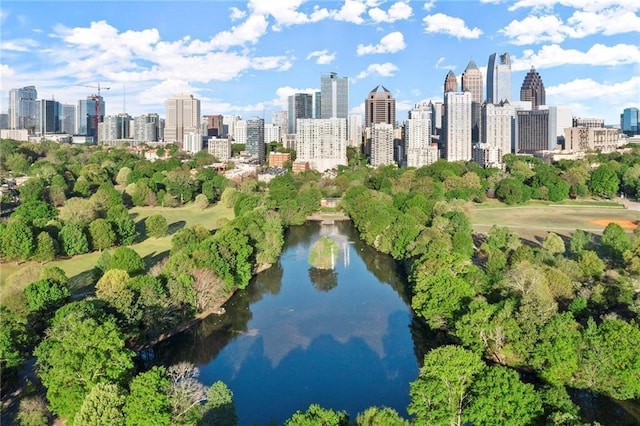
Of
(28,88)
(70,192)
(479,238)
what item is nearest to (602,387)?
(479,238)

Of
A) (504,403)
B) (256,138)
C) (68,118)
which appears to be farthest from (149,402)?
(68,118)

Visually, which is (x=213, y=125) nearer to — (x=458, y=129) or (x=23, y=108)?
(x=23, y=108)

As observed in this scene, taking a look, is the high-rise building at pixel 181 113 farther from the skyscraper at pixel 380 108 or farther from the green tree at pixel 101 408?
the green tree at pixel 101 408

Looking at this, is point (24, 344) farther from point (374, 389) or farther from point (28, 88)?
point (28, 88)

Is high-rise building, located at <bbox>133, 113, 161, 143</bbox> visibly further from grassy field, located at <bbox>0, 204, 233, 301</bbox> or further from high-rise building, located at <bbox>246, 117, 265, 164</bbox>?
grassy field, located at <bbox>0, 204, 233, 301</bbox>

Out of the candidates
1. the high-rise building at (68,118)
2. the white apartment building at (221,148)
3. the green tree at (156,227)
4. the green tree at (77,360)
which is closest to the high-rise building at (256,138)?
the white apartment building at (221,148)

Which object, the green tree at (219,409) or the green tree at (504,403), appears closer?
the green tree at (504,403)

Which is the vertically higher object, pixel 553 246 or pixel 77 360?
pixel 553 246
